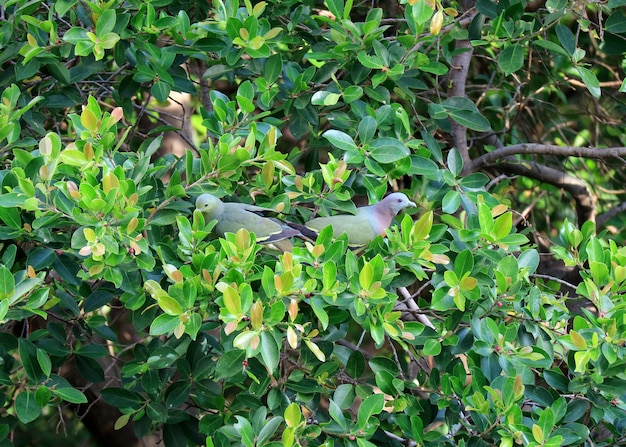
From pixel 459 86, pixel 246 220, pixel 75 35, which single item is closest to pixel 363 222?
pixel 246 220

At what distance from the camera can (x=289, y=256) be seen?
102 inches

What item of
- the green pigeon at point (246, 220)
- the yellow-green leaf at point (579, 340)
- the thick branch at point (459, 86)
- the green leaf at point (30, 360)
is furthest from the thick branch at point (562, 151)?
the green leaf at point (30, 360)

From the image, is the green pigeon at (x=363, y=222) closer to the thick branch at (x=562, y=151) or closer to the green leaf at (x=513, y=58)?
the green leaf at (x=513, y=58)

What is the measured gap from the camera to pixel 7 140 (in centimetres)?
322

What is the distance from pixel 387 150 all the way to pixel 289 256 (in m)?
0.85

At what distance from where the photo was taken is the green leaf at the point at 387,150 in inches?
128

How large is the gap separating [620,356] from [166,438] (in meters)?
1.81

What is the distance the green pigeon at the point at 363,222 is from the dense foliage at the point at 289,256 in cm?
9

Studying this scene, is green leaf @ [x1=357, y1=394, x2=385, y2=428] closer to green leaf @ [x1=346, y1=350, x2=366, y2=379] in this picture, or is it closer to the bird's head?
green leaf @ [x1=346, y1=350, x2=366, y2=379]

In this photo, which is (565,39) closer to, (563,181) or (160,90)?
(563,181)

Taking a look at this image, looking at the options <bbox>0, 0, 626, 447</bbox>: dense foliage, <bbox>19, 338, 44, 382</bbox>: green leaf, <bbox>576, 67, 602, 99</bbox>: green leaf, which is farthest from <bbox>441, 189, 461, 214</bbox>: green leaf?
<bbox>19, 338, 44, 382</bbox>: green leaf

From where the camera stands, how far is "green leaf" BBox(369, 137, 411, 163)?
3246mm

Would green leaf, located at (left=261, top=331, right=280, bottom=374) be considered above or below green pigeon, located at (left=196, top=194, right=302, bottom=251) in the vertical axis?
above

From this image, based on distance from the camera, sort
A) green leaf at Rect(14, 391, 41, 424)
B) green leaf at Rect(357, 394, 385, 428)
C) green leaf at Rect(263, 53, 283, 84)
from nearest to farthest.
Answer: green leaf at Rect(357, 394, 385, 428) < green leaf at Rect(14, 391, 41, 424) < green leaf at Rect(263, 53, 283, 84)
